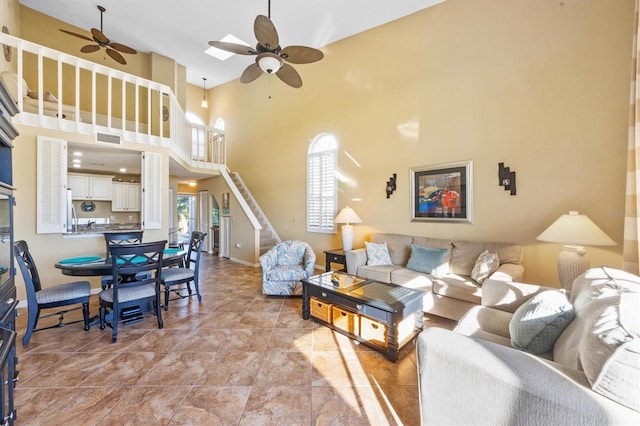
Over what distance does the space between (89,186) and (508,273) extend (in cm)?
812

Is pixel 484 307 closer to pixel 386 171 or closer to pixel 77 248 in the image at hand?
pixel 386 171

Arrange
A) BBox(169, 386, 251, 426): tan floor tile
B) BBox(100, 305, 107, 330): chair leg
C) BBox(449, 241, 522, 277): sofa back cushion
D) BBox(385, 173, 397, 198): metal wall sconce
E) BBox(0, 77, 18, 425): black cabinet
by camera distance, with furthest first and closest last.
Result: BBox(385, 173, 397, 198): metal wall sconce
BBox(449, 241, 522, 277): sofa back cushion
BBox(100, 305, 107, 330): chair leg
BBox(169, 386, 251, 426): tan floor tile
BBox(0, 77, 18, 425): black cabinet

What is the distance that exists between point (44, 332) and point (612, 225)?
20.7ft

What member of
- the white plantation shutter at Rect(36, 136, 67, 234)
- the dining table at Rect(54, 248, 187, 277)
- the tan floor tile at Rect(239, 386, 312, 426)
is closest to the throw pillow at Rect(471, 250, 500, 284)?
the tan floor tile at Rect(239, 386, 312, 426)

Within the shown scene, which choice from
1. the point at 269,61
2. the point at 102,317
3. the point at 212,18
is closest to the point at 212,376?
the point at 102,317

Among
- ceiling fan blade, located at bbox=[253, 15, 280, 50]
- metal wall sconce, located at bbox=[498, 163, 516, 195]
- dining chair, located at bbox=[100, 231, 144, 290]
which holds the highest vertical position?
ceiling fan blade, located at bbox=[253, 15, 280, 50]

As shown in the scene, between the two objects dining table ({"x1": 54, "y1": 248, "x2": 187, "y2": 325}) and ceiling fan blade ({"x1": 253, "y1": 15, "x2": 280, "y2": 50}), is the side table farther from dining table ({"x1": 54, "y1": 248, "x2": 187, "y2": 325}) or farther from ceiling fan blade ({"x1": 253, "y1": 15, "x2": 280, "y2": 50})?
ceiling fan blade ({"x1": 253, "y1": 15, "x2": 280, "y2": 50})

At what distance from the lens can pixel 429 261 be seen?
3.65m

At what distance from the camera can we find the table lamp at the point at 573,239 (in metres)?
2.52

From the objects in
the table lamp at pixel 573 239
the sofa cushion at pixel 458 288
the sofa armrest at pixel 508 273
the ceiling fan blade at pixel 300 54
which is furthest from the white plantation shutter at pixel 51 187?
the table lamp at pixel 573 239

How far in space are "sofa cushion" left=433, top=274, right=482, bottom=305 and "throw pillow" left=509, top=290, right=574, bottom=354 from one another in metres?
1.33

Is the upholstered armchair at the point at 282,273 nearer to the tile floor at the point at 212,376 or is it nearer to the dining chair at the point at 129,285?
the tile floor at the point at 212,376

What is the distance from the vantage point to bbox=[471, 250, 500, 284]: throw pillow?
10.3 ft

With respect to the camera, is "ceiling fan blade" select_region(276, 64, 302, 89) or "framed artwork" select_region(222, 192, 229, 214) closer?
"ceiling fan blade" select_region(276, 64, 302, 89)
